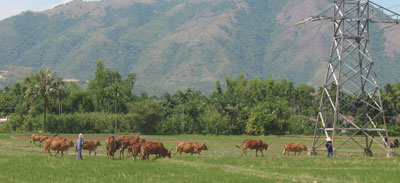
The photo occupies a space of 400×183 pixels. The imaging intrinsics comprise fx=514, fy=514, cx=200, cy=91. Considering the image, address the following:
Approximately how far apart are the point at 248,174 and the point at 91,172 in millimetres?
6987

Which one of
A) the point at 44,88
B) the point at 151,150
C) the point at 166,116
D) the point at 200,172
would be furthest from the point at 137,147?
the point at 166,116

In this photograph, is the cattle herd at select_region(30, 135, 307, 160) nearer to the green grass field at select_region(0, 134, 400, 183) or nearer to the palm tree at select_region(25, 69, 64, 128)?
the green grass field at select_region(0, 134, 400, 183)

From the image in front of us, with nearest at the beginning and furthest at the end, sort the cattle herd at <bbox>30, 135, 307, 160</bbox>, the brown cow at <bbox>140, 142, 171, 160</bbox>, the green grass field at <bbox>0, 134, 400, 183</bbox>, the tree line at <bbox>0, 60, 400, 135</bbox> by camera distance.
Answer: the green grass field at <bbox>0, 134, 400, 183</bbox>
the brown cow at <bbox>140, 142, 171, 160</bbox>
the cattle herd at <bbox>30, 135, 307, 160</bbox>
the tree line at <bbox>0, 60, 400, 135</bbox>

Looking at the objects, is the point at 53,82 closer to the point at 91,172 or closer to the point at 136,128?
the point at 136,128

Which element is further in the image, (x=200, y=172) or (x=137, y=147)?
(x=137, y=147)

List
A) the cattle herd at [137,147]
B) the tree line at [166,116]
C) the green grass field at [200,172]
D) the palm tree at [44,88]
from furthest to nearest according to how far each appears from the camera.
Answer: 1. the tree line at [166,116]
2. the palm tree at [44,88]
3. the cattle herd at [137,147]
4. the green grass field at [200,172]

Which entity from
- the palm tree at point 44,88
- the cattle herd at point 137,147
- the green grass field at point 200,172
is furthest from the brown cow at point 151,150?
the palm tree at point 44,88

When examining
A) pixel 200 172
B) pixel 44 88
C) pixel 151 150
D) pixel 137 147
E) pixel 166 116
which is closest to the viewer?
pixel 200 172

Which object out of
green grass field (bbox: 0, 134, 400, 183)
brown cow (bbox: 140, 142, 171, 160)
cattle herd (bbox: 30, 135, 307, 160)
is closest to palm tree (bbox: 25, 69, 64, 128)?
cattle herd (bbox: 30, 135, 307, 160)

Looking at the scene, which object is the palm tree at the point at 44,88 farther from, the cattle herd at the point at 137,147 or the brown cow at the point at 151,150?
A: the brown cow at the point at 151,150

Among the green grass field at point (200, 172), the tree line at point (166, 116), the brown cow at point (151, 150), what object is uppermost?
the tree line at point (166, 116)

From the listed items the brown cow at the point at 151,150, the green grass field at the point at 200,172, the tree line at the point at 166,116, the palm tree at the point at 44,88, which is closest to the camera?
the green grass field at the point at 200,172

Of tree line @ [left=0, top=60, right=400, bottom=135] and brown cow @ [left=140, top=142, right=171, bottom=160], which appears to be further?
tree line @ [left=0, top=60, right=400, bottom=135]

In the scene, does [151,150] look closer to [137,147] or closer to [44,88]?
[137,147]
